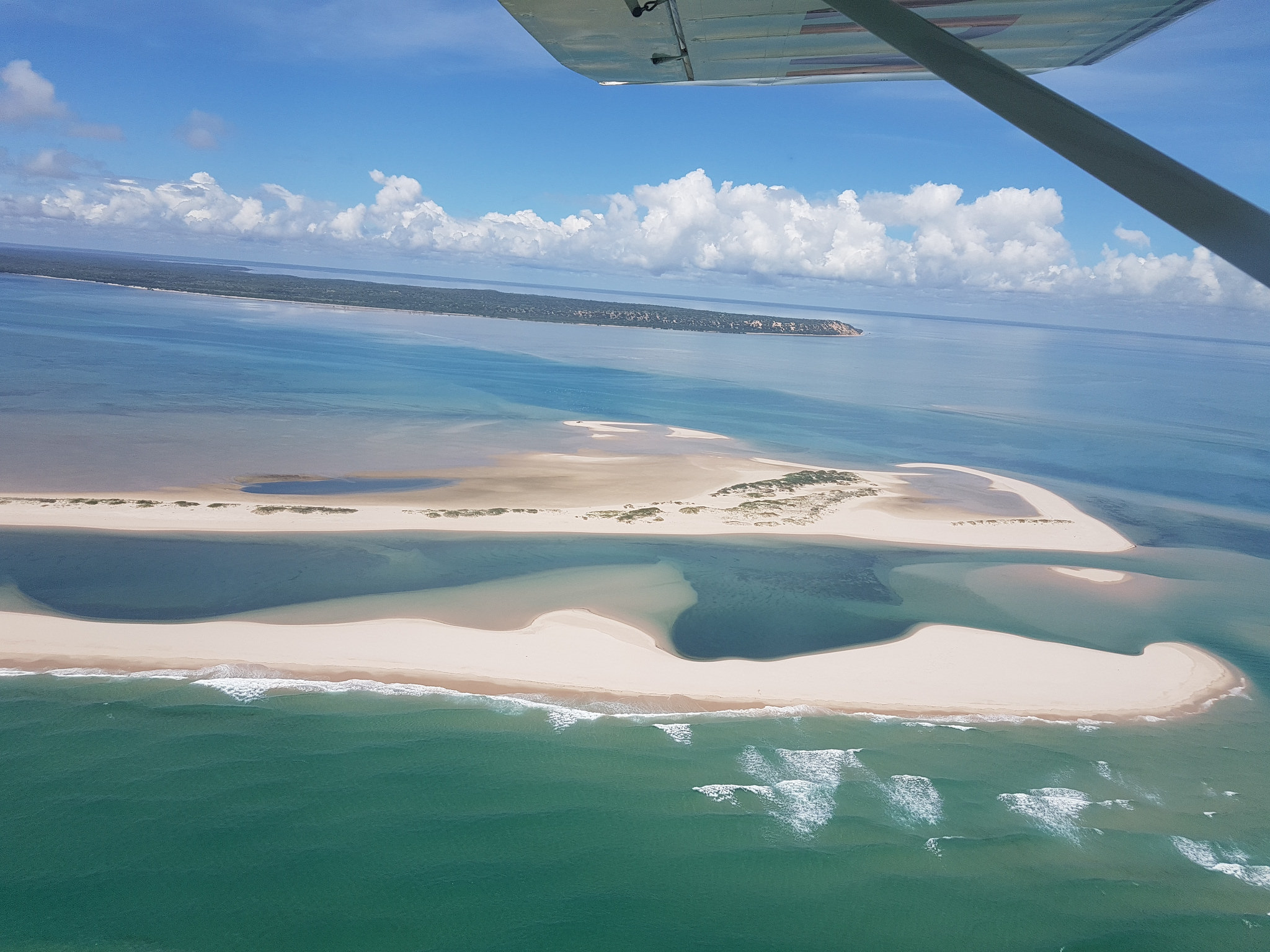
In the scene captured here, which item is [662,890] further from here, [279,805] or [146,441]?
[146,441]

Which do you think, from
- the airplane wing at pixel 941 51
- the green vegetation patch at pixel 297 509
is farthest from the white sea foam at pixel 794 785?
the green vegetation patch at pixel 297 509

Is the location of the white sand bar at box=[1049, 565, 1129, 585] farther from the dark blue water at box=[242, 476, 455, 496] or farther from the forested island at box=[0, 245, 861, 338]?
the forested island at box=[0, 245, 861, 338]

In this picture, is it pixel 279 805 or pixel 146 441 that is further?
pixel 146 441

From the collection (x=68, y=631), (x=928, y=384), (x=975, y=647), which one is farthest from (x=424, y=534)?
(x=928, y=384)

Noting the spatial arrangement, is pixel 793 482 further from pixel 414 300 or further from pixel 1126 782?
pixel 414 300

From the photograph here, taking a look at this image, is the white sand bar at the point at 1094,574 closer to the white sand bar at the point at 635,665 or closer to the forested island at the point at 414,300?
the white sand bar at the point at 635,665

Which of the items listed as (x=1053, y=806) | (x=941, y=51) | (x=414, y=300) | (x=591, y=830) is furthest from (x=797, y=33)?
(x=414, y=300)

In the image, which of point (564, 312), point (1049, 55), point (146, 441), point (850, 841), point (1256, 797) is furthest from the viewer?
point (564, 312)
